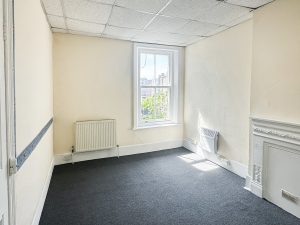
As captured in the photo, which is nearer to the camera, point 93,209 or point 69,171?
point 93,209

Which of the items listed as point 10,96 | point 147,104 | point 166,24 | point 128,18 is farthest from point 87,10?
point 147,104

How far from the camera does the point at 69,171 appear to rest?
3.45m

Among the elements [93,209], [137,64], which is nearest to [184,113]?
[137,64]

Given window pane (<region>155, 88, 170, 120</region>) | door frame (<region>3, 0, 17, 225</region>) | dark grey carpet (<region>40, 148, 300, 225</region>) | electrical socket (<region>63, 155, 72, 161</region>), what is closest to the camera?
door frame (<region>3, 0, 17, 225</region>)

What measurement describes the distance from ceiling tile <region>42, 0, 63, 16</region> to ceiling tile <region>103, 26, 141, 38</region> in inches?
32.2

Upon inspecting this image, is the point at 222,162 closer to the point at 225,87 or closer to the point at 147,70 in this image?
the point at 225,87

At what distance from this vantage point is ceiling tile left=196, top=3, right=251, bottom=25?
2.58 metres

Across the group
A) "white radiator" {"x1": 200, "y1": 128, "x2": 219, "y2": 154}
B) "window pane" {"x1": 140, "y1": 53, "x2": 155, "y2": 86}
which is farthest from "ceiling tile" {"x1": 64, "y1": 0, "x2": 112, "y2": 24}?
"white radiator" {"x1": 200, "y1": 128, "x2": 219, "y2": 154}

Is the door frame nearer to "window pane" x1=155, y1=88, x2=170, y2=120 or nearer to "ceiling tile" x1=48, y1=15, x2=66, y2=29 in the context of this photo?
"ceiling tile" x1=48, y1=15, x2=66, y2=29

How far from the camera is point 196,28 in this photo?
133 inches

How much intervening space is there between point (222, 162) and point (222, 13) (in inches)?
96.5

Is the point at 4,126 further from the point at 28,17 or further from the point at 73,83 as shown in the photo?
the point at 73,83

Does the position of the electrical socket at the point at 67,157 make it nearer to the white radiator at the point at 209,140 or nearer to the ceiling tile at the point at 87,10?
the ceiling tile at the point at 87,10

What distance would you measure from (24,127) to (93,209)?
131 cm
